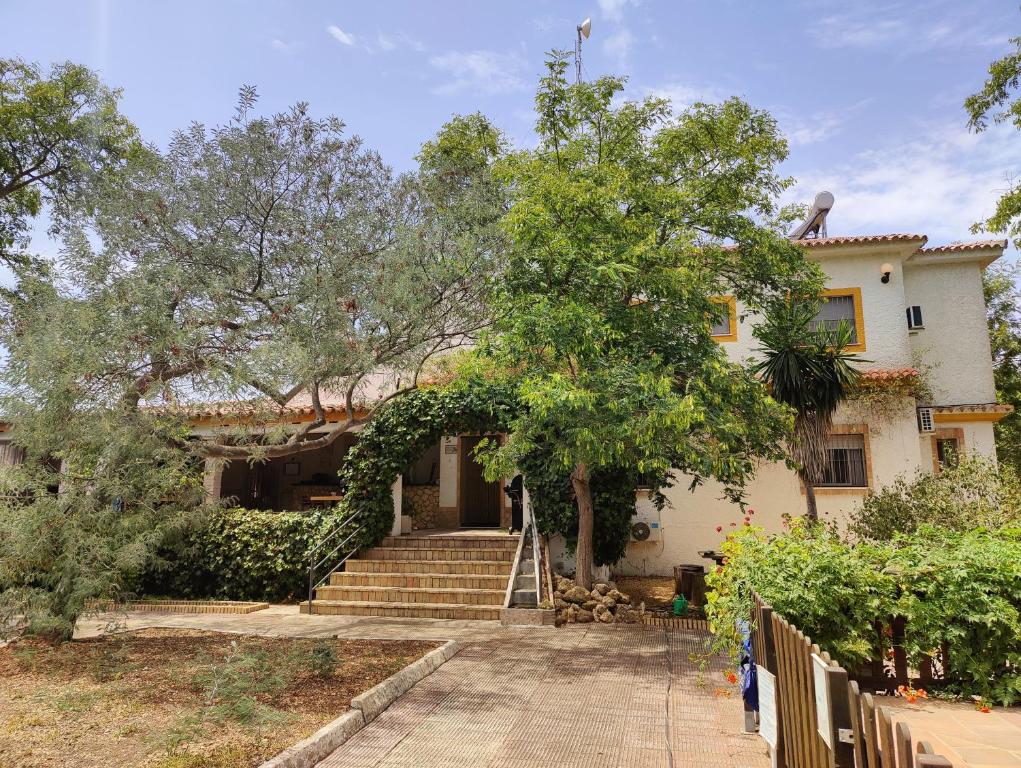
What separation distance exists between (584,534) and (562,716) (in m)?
5.14

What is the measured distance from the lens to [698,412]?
22.6 ft

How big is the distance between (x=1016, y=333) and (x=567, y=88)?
18047mm

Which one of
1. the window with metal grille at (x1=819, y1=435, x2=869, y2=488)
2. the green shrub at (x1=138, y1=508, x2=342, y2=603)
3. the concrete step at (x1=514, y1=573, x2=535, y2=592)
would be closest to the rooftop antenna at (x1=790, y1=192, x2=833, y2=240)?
the window with metal grille at (x1=819, y1=435, x2=869, y2=488)

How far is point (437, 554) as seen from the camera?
37.6 ft

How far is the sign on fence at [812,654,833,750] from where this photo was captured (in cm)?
248

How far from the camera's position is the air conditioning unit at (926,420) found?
12758 mm

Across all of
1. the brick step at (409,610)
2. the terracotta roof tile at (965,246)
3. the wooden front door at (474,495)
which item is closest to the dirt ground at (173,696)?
the brick step at (409,610)

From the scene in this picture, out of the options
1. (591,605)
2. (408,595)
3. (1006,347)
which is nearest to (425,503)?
(408,595)

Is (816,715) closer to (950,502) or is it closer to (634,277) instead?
(634,277)

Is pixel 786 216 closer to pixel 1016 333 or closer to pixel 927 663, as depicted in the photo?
pixel 927 663

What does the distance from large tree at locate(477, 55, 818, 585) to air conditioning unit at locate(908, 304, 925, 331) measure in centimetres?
620

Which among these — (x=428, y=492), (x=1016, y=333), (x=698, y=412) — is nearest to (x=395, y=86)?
(x=698, y=412)

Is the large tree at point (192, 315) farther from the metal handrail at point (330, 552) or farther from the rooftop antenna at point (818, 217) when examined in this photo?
the rooftop antenna at point (818, 217)

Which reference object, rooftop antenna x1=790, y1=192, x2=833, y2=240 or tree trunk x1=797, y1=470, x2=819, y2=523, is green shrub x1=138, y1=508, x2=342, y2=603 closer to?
tree trunk x1=797, y1=470, x2=819, y2=523
